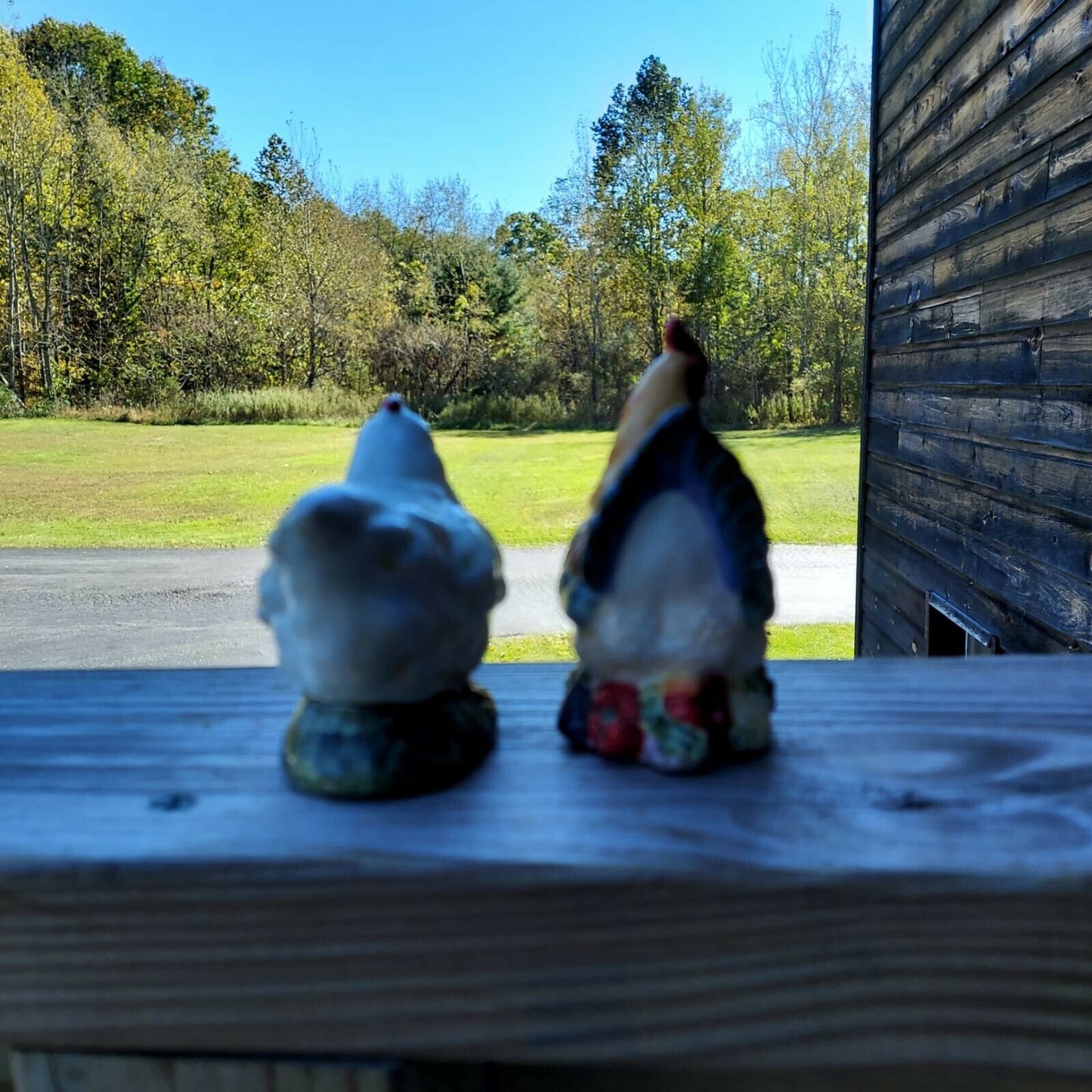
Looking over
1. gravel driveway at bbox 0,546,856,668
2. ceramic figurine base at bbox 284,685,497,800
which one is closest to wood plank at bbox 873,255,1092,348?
gravel driveway at bbox 0,546,856,668

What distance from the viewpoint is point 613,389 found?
150 inches

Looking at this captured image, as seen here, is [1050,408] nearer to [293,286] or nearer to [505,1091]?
[505,1091]

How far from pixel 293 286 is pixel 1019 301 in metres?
5.50

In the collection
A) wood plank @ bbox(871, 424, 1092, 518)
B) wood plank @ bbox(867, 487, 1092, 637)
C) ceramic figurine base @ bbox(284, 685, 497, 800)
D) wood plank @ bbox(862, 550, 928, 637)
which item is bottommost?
wood plank @ bbox(862, 550, 928, 637)

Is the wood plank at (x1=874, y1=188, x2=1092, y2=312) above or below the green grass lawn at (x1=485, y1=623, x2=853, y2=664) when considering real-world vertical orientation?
above

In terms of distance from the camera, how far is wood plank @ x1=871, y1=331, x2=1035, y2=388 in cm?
171

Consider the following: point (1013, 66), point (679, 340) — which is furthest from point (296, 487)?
point (679, 340)

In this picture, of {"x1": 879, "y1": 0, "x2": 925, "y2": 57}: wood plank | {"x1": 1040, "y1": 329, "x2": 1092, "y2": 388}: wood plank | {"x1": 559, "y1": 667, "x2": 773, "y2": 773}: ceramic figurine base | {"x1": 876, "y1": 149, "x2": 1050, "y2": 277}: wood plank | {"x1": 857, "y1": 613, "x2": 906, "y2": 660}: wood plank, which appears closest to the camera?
{"x1": 559, "y1": 667, "x2": 773, "y2": 773}: ceramic figurine base

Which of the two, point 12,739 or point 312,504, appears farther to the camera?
point 12,739

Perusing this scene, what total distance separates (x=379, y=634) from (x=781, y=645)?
2.93 meters

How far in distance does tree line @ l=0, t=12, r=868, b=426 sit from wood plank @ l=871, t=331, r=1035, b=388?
0.67 m

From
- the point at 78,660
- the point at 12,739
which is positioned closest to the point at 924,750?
the point at 12,739

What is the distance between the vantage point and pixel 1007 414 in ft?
5.98

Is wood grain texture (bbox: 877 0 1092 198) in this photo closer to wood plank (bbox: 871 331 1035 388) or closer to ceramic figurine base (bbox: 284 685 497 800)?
wood plank (bbox: 871 331 1035 388)
